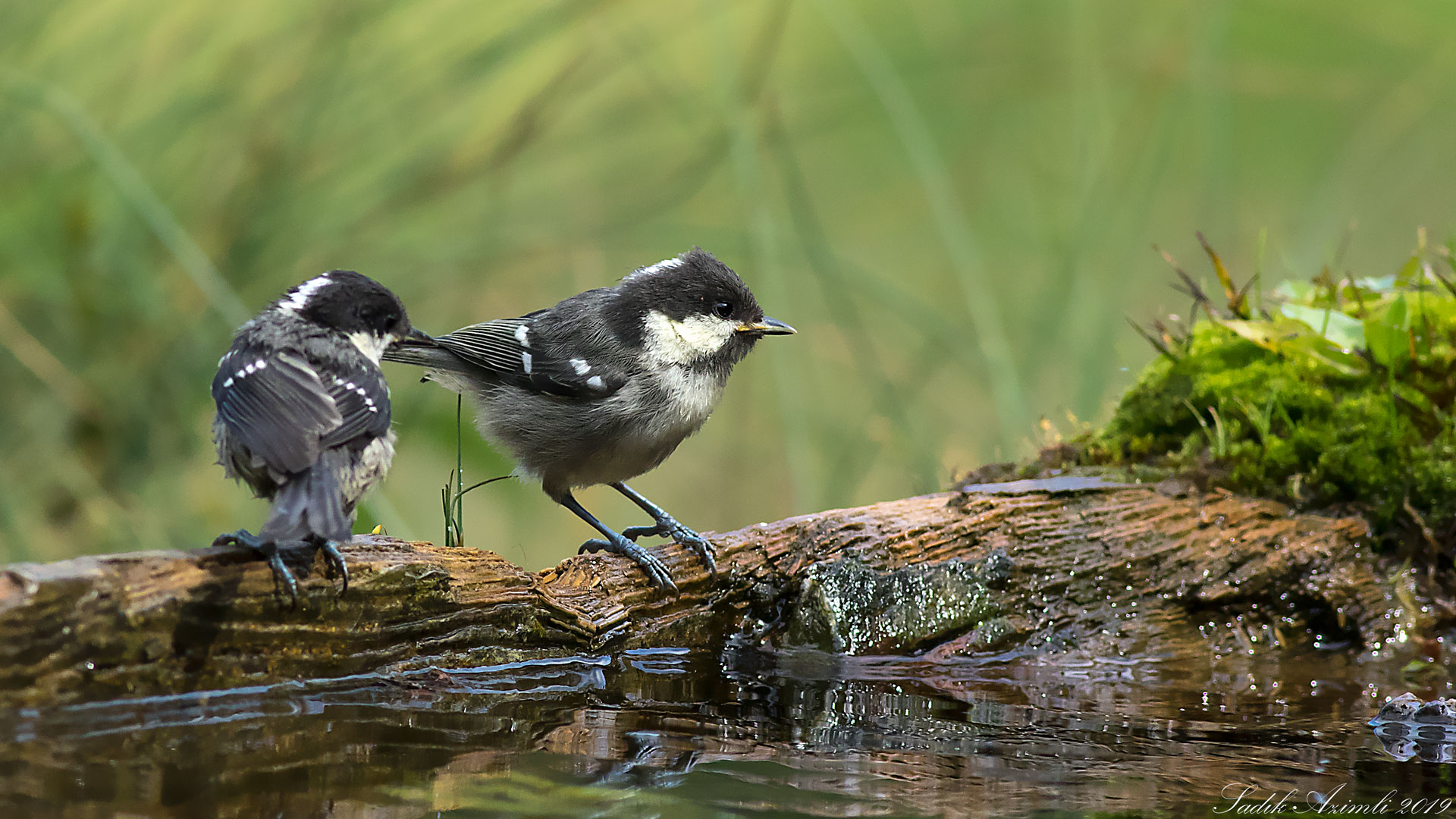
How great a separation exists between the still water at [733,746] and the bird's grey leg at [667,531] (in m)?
0.32

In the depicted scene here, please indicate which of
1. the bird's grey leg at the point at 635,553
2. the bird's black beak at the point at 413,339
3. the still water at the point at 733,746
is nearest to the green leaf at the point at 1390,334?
the still water at the point at 733,746

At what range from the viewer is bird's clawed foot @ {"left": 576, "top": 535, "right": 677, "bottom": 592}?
2.96 meters

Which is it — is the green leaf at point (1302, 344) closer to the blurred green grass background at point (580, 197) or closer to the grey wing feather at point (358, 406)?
the blurred green grass background at point (580, 197)

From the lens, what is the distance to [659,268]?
3801 millimetres

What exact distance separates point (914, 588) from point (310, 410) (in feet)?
5.90

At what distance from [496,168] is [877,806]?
11.9ft

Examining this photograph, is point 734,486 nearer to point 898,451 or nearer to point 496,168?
point 898,451

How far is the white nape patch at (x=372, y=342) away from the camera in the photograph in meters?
3.05

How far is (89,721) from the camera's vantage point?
2092 millimetres

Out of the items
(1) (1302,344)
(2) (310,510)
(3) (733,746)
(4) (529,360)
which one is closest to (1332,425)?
(1) (1302,344)

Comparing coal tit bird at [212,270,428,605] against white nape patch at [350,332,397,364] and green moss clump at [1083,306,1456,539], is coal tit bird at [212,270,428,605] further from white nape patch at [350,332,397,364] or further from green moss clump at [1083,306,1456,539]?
green moss clump at [1083,306,1456,539]

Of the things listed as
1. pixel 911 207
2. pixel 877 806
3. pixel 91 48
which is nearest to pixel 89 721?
pixel 877 806

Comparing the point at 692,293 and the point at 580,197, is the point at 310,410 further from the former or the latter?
the point at 580,197

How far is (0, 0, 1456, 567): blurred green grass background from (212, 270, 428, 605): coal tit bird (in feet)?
2.79
